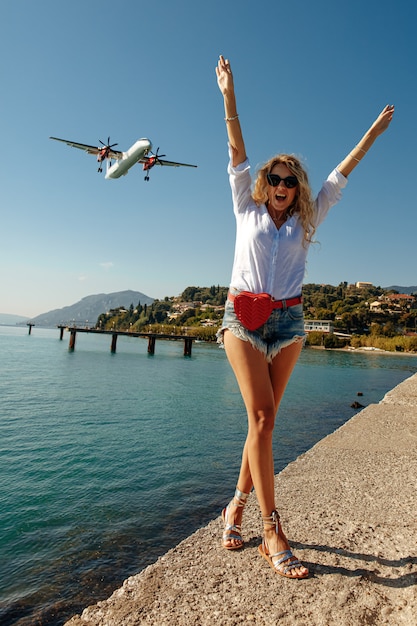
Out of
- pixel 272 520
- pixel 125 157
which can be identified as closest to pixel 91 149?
pixel 125 157

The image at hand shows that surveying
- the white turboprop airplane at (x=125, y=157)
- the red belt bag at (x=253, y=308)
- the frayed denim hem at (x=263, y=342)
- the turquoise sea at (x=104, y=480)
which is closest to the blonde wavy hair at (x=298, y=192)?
the red belt bag at (x=253, y=308)

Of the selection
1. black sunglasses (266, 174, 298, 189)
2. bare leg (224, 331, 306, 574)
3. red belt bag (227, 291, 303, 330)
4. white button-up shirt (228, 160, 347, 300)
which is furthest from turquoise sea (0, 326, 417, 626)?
black sunglasses (266, 174, 298, 189)

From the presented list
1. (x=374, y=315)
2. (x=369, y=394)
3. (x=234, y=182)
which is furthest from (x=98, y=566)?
(x=374, y=315)

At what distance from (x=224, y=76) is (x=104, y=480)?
7.40 m

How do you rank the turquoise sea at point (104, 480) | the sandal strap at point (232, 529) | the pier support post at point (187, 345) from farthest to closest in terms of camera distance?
the pier support post at point (187, 345), the turquoise sea at point (104, 480), the sandal strap at point (232, 529)

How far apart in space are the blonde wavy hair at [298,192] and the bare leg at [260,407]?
72 cm

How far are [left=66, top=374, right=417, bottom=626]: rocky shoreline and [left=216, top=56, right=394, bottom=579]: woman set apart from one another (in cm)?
21

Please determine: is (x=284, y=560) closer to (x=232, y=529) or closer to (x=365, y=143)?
(x=232, y=529)

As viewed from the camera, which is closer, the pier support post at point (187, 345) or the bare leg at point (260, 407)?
the bare leg at point (260, 407)

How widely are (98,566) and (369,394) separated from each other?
72.6ft

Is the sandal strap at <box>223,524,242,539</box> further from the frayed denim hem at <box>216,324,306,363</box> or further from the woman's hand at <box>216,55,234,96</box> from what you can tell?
the woman's hand at <box>216,55,234,96</box>

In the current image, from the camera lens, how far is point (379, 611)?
200 cm

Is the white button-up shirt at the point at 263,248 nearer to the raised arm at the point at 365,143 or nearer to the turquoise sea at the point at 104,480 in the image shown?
the raised arm at the point at 365,143

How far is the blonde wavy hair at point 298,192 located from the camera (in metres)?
2.46
